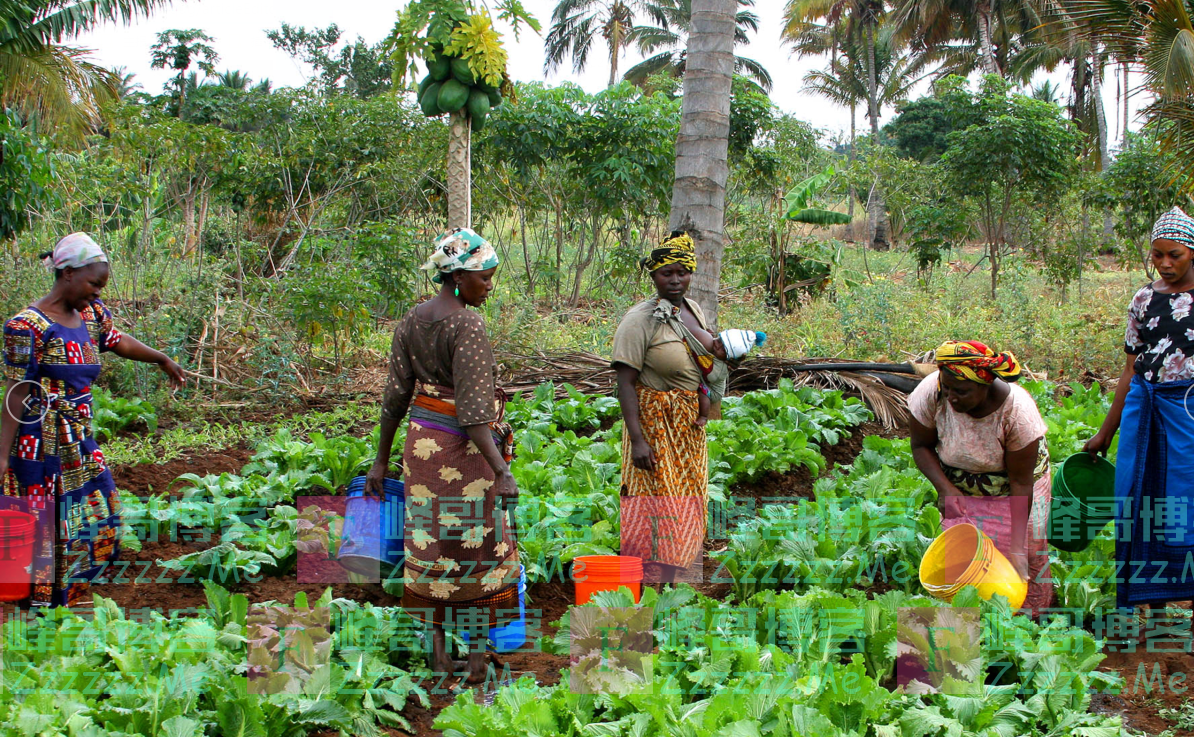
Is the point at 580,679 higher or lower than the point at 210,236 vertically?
lower

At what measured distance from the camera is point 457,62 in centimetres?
734

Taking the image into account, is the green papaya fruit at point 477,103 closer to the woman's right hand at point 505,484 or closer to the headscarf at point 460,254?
the headscarf at point 460,254

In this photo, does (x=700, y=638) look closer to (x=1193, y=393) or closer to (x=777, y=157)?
(x=1193, y=393)

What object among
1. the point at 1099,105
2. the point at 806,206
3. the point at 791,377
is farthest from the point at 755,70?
the point at 791,377

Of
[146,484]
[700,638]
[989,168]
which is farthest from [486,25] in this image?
[989,168]

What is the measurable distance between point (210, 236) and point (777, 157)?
8599mm

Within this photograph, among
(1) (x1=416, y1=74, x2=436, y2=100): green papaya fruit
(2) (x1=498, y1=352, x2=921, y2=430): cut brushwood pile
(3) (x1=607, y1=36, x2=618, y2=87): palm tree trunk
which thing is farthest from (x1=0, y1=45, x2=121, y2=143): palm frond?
(3) (x1=607, y1=36, x2=618, y2=87): palm tree trunk

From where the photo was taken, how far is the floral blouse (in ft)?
12.5

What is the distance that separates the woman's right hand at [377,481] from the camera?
3781 millimetres

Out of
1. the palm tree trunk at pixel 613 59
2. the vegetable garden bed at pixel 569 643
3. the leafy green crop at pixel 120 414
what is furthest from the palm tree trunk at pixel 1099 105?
the leafy green crop at pixel 120 414

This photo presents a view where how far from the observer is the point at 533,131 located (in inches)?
501

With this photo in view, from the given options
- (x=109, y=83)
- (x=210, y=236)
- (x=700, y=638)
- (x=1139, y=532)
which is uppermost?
(x=109, y=83)

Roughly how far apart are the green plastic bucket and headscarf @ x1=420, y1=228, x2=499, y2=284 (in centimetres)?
266

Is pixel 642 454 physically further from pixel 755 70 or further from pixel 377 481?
pixel 755 70
